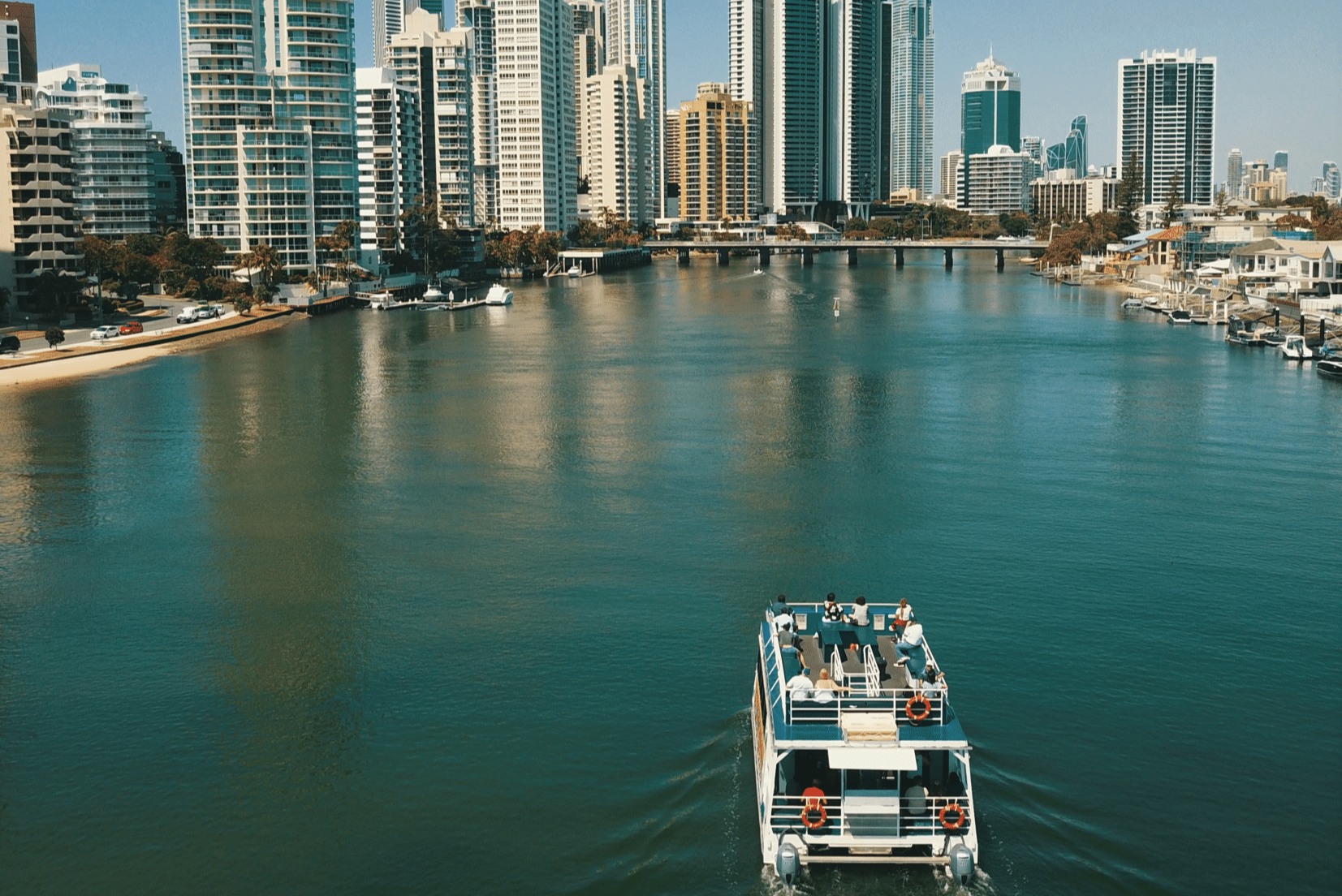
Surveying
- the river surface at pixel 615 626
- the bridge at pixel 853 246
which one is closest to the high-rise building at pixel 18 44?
the bridge at pixel 853 246

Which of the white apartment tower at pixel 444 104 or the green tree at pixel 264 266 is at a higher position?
the white apartment tower at pixel 444 104

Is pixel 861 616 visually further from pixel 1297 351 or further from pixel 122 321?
pixel 122 321

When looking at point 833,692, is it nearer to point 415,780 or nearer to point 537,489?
point 415,780

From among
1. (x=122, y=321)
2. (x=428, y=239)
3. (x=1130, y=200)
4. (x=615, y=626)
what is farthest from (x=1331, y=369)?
(x=1130, y=200)

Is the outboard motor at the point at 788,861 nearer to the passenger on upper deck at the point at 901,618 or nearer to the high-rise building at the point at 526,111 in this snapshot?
the passenger on upper deck at the point at 901,618

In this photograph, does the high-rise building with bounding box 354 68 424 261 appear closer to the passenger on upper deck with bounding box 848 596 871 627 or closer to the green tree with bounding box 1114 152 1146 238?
the green tree with bounding box 1114 152 1146 238

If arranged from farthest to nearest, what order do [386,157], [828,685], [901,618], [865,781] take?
[386,157]
[901,618]
[828,685]
[865,781]

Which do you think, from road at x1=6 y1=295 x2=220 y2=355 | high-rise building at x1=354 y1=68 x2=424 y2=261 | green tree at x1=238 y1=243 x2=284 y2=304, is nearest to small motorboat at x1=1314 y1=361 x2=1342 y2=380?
road at x1=6 y1=295 x2=220 y2=355

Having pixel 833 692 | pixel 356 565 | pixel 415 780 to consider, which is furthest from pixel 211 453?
pixel 833 692
